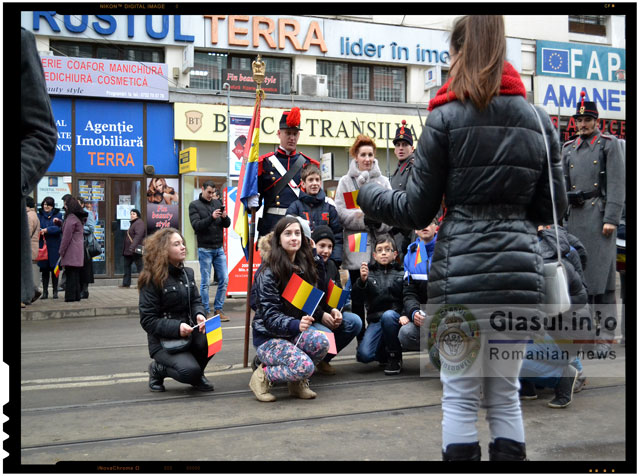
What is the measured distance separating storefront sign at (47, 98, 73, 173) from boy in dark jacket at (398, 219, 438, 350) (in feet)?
46.8

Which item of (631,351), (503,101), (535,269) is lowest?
(631,351)

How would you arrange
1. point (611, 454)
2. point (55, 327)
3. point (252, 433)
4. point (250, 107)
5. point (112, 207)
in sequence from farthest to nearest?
point (250, 107) < point (112, 207) < point (55, 327) < point (252, 433) < point (611, 454)

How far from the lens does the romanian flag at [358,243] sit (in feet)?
22.1

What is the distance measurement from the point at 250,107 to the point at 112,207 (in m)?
4.92

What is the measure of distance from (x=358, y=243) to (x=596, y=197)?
2394 millimetres

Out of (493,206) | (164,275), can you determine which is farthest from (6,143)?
(164,275)

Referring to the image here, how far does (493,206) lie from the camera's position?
2.90m

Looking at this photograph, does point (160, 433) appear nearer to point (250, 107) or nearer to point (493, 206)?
point (493, 206)

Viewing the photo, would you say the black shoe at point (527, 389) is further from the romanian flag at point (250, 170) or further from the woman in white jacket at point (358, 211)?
the romanian flag at point (250, 170)

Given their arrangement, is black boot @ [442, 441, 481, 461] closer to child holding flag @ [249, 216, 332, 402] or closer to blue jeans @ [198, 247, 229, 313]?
child holding flag @ [249, 216, 332, 402]

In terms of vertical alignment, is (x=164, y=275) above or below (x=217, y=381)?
above

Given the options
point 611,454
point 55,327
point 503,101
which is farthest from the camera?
point 55,327

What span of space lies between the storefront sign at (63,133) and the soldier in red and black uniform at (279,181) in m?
12.8

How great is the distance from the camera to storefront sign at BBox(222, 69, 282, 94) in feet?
64.7
